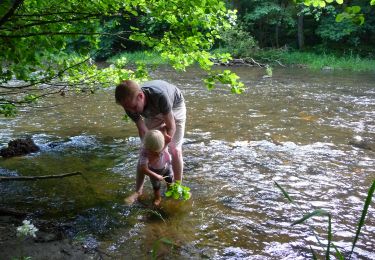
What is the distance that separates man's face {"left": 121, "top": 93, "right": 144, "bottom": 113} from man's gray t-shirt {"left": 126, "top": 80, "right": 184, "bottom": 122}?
0.61ft

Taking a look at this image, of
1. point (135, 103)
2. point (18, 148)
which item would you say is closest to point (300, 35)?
point (18, 148)

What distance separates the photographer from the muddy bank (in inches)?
127

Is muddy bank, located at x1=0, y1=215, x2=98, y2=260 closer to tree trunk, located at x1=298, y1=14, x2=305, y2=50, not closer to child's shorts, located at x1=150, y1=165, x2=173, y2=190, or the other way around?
child's shorts, located at x1=150, y1=165, x2=173, y2=190

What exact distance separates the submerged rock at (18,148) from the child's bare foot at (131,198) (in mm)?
2723

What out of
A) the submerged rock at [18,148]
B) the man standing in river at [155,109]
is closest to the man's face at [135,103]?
the man standing in river at [155,109]

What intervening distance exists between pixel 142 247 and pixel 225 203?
1421 millimetres

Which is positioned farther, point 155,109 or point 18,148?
point 18,148

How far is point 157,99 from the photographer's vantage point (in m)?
4.24

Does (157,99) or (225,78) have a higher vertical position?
(225,78)

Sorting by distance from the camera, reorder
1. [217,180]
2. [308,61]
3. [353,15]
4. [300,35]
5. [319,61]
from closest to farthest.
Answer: [353,15] < [217,180] < [319,61] < [308,61] < [300,35]

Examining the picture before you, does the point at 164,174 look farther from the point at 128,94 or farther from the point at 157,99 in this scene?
the point at 128,94

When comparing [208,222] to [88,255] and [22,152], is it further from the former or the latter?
[22,152]

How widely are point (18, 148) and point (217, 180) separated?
338 cm

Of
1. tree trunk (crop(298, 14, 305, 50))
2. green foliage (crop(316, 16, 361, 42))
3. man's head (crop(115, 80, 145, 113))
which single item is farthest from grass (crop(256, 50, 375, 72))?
man's head (crop(115, 80, 145, 113))
